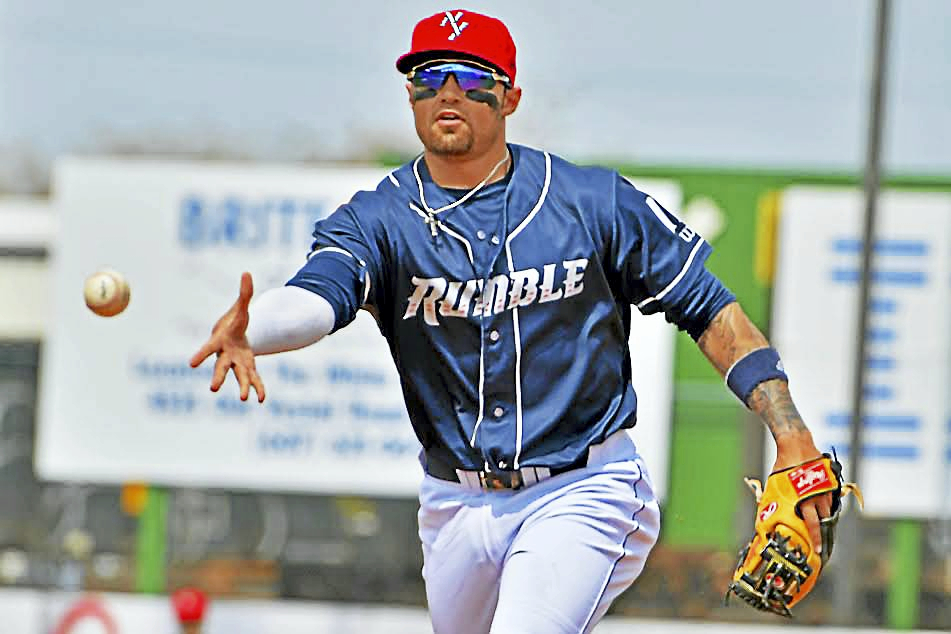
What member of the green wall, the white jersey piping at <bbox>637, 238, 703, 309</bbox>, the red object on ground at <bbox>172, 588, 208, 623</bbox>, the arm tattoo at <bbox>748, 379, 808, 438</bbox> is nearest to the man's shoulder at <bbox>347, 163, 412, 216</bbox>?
the white jersey piping at <bbox>637, 238, 703, 309</bbox>

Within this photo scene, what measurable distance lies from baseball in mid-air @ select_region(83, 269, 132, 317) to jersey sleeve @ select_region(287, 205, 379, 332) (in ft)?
1.81

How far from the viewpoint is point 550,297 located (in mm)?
4660

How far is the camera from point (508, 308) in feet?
15.3

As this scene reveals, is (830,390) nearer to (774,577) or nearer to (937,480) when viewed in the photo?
(937,480)

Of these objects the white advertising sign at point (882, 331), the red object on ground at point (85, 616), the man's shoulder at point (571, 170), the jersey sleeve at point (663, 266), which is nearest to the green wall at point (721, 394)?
the white advertising sign at point (882, 331)

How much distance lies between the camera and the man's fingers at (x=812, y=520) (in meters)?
4.33

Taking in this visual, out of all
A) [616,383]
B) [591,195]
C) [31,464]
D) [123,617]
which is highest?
[591,195]

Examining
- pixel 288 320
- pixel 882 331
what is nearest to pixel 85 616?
pixel 882 331

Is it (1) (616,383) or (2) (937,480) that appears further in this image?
(2) (937,480)

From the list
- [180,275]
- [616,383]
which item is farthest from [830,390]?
[616,383]

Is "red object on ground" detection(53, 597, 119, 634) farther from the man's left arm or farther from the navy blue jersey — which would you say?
the man's left arm

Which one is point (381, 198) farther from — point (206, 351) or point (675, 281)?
point (206, 351)

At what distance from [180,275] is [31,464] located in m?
1.50

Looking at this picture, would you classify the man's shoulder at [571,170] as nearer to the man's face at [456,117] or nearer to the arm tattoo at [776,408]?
the man's face at [456,117]
